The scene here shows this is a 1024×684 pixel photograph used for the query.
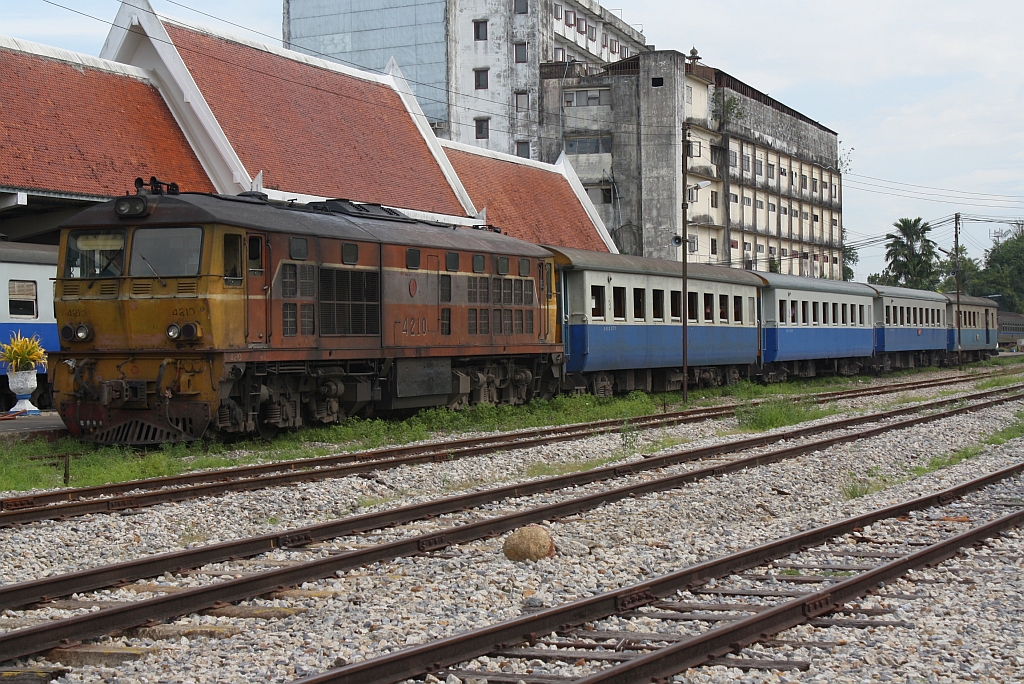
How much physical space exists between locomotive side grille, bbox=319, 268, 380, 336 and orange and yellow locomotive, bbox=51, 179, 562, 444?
0.02m

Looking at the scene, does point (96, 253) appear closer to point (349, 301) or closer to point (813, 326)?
point (349, 301)

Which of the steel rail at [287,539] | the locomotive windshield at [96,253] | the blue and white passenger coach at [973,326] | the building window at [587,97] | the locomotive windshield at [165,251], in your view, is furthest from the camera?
the building window at [587,97]

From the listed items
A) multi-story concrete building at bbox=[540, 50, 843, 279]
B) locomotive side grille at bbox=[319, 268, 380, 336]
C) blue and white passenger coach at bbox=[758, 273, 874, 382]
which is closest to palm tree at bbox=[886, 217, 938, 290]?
multi-story concrete building at bbox=[540, 50, 843, 279]

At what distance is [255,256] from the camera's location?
49.1 feet

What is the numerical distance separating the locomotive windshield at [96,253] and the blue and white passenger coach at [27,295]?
5265 mm

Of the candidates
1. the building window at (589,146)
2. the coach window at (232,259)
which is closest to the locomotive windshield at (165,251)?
the coach window at (232,259)

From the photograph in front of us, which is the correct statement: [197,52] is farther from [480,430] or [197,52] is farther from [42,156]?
[480,430]

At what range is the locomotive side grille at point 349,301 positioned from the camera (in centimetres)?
1623

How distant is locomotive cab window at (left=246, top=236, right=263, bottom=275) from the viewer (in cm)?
1487

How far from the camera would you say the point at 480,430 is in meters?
18.3

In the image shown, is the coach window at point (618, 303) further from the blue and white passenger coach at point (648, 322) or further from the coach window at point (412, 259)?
the coach window at point (412, 259)

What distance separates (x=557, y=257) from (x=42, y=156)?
469 inches

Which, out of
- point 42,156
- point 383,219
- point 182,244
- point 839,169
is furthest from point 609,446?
point 839,169

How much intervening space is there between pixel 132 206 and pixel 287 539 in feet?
24.3
